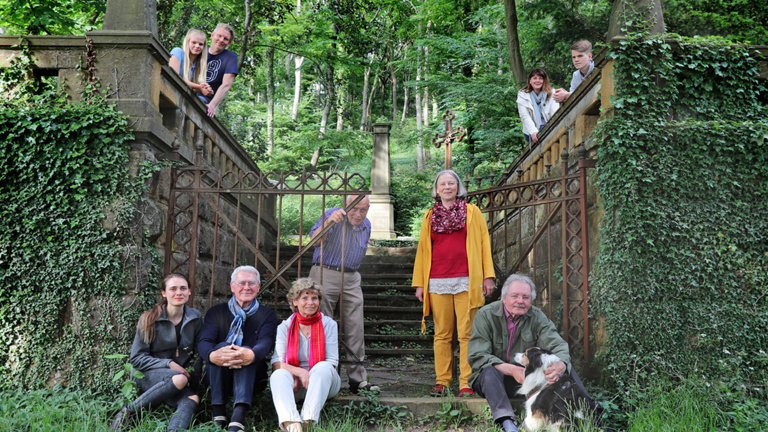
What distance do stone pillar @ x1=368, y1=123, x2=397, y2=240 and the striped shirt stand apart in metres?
6.63

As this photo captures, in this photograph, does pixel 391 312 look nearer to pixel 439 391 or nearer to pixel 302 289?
pixel 439 391

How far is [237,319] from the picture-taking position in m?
3.79

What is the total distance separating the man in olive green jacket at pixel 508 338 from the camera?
3602 mm

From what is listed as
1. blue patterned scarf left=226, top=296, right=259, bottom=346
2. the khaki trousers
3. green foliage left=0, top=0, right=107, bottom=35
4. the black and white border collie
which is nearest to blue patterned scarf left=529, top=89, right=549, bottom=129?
the khaki trousers

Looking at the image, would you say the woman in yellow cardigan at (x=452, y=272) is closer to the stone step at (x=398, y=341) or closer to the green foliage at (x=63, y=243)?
the stone step at (x=398, y=341)

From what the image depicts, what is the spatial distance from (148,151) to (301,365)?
208 cm

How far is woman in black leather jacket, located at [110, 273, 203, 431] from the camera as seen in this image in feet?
11.4

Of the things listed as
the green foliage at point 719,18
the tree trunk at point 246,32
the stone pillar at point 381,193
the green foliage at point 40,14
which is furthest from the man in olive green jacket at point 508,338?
the tree trunk at point 246,32

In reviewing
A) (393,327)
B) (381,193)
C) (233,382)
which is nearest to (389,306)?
(393,327)

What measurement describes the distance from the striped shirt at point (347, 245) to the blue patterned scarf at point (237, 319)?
83 centimetres

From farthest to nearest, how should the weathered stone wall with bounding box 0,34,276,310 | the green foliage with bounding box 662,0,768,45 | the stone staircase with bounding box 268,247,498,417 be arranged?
the green foliage with bounding box 662,0,768,45, the weathered stone wall with bounding box 0,34,276,310, the stone staircase with bounding box 268,247,498,417

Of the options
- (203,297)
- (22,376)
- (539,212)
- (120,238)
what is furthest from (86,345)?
(539,212)

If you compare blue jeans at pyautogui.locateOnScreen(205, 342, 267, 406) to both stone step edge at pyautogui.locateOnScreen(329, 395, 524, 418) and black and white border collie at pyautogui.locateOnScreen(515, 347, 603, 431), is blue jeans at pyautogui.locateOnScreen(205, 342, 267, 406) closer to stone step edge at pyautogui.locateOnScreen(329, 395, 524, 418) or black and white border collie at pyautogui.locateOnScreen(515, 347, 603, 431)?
stone step edge at pyautogui.locateOnScreen(329, 395, 524, 418)

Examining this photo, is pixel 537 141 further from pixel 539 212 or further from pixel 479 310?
pixel 479 310
